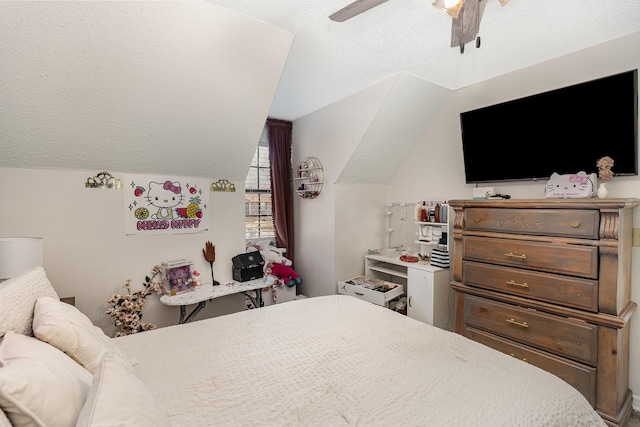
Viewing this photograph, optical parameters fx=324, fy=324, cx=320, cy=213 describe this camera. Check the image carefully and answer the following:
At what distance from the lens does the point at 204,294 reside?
102 inches

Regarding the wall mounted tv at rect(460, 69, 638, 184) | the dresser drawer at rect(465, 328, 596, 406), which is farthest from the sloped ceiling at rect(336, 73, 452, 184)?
the dresser drawer at rect(465, 328, 596, 406)

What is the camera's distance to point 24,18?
1530mm

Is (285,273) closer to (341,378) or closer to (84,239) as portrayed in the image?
(84,239)

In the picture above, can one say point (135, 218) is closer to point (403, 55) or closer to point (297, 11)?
point (297, 11)

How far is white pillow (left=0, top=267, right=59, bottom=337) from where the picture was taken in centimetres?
102

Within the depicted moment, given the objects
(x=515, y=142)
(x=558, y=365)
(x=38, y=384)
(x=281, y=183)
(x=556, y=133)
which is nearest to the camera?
(x=38, y=384)

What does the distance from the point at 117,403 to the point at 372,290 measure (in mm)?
2489

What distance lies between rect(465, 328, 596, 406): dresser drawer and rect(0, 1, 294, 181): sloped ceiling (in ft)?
7.91

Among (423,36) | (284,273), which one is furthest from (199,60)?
(284,273)

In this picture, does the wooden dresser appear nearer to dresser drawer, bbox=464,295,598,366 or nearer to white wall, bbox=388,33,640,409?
dresser drawer, bbox=464,295,598,366

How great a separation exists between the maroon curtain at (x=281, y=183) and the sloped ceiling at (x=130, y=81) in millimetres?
1210

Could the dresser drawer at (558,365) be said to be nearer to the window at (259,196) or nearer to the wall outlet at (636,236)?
the wall outlet at (636,236)

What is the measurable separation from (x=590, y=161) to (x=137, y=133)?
3106 millimetres

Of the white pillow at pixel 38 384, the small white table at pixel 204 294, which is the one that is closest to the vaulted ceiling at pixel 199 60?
the small white table at pixel 204 294
